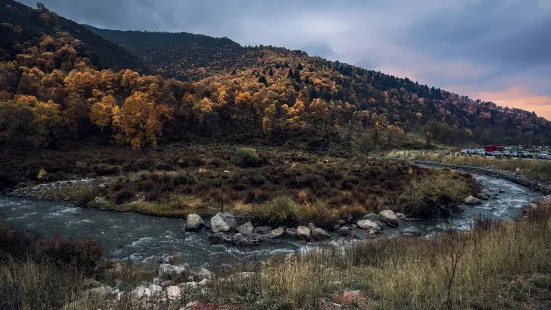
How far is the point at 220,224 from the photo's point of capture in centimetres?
1717

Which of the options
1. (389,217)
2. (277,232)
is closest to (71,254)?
(277,232)

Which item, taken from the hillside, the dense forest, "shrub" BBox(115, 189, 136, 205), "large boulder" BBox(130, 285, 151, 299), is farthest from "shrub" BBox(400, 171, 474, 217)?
the hillside

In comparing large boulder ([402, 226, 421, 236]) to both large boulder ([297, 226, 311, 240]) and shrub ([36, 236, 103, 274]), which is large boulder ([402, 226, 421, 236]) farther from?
shrub ([36, 236, 103, 274])

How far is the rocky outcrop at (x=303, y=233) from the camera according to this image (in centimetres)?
1567

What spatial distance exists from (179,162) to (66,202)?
1700cm

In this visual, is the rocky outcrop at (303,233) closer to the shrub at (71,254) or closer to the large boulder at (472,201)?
the shrub at (71,254)

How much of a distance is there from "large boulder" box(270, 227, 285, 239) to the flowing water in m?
0.49

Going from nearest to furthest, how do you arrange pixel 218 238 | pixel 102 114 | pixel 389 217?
pixel 218 238
pixel 389 217
pixel 102 114

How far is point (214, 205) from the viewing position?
21.8 m

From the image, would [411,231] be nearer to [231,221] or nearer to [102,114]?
[231,221]

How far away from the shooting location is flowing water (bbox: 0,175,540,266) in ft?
44.7

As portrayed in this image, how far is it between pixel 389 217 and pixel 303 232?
20.6 ft

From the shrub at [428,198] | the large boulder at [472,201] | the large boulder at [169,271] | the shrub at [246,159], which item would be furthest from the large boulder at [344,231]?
the shrub at [246,159]

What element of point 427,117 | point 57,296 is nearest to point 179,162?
point 57,296
